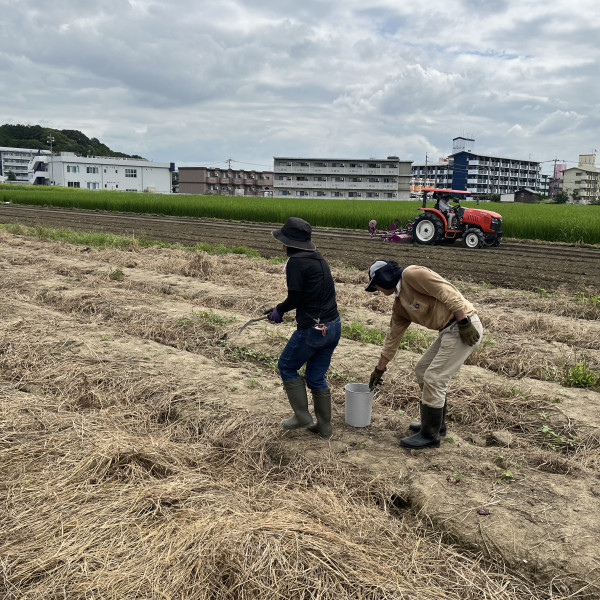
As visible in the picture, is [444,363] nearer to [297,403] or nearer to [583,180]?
[297,403]

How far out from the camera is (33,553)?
2.80 metres

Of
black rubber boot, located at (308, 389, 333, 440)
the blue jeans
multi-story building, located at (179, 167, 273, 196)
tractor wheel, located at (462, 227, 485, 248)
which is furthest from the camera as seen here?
multi-story building, located at (179, 167, 273, 196)

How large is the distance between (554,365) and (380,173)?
2803 inches

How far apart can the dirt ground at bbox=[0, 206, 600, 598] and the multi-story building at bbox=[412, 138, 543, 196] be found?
291 ft

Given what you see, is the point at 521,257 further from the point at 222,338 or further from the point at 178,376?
the point at 178,376

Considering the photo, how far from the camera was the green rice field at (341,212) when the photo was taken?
18906 mm

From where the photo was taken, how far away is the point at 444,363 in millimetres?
3924

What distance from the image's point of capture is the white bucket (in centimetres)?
437

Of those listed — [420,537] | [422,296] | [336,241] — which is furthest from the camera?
[336,241]

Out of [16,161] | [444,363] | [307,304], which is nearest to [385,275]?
[307,304]

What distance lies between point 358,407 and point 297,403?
505 millimetres

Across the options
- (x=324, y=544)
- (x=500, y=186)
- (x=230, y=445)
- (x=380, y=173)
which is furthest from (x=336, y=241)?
(x=500, y=186)

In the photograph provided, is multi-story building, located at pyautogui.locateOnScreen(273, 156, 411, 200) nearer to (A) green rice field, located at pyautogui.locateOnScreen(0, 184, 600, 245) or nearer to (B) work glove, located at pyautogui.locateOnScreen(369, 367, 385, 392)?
(A) green rice field, located at pyautogui.locateOnScreen(0, 184, 600, 245)

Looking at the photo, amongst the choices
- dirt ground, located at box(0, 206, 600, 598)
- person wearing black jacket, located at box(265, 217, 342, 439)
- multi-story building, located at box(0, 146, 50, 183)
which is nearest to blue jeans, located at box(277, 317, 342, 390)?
person wearing black jacket, located at box(265, 217, 342, 439)
